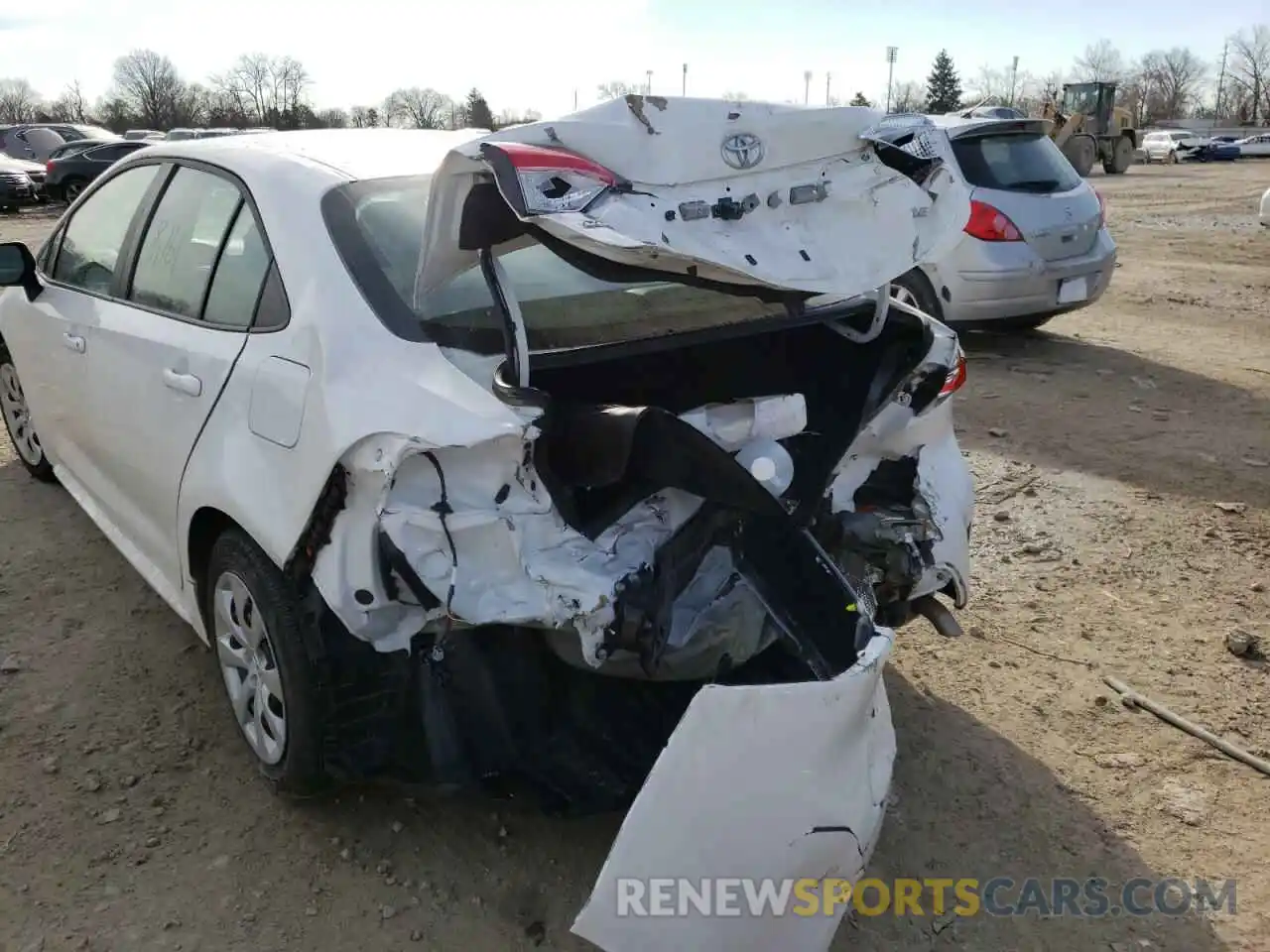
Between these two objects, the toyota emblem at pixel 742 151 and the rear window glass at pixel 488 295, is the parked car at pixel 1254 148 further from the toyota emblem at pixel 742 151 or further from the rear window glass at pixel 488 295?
the toyota emblem at pixel 742 151

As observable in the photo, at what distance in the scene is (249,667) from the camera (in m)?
2.81

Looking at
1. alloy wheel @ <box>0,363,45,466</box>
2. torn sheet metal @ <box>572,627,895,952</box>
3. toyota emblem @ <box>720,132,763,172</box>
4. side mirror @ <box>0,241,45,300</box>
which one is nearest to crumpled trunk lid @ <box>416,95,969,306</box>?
toyota emblem @ <box>720,132,763,172</box>

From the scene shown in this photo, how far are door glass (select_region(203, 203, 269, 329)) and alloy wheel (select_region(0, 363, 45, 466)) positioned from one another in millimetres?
2471

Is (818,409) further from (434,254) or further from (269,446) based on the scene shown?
(269,446)

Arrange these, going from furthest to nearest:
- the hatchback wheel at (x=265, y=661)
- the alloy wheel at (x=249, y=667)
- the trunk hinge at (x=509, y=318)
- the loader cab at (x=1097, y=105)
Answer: the loader cab at (x=1097, y=105), the alloy wheel at (x=249, y=667), the hatchback wheel at (x=265, y=661), the trunk hinge at (x=509, y=318)

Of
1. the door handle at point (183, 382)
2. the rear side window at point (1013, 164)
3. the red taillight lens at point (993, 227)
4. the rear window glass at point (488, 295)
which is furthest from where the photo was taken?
the rear side window at point (1013, 164)

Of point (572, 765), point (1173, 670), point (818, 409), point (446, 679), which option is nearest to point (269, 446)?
point (446, 679)

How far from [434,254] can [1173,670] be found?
9.23 ft

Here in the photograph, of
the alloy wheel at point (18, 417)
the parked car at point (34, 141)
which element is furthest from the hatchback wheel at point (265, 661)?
the parked car at point (34, 141)

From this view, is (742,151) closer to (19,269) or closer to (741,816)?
(741,816)

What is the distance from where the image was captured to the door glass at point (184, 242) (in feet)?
9.88

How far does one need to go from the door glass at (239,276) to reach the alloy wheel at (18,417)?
2.47 metres

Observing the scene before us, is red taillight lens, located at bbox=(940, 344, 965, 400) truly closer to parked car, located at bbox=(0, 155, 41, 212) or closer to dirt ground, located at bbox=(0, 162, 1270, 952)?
dirt ground, located at bbox=(0, 162, 1270, 952)

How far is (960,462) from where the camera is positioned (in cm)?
316
